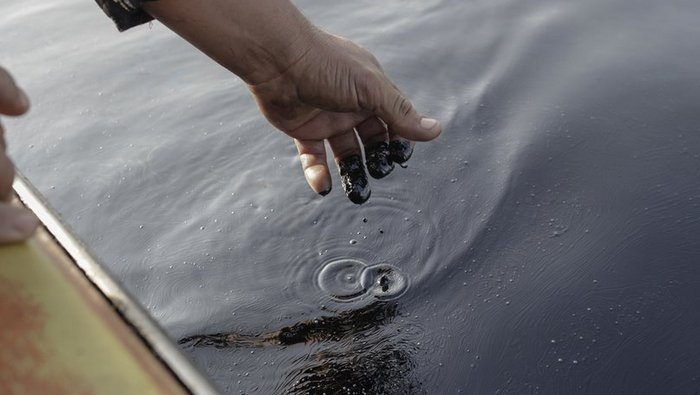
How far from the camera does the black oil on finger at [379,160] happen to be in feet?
8.45

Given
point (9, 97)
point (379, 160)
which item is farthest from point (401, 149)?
point (9, 97)

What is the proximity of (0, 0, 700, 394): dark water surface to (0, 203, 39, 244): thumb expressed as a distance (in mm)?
1103

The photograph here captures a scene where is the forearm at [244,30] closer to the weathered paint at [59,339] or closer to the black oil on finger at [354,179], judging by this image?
the black oil on finger at [354,179]

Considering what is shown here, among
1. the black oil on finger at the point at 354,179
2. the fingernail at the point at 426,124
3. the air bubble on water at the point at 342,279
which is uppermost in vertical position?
the fingernail at the point at 426,124

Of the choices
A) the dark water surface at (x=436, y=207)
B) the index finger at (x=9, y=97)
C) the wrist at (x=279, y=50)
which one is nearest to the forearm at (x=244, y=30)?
the wrist at (x=279, y=50)

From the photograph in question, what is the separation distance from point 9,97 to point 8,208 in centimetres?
19

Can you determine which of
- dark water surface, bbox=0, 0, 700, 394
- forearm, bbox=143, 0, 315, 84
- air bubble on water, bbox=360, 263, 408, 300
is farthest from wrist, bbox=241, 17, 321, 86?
air bubble on water, bbox=360, 263, 408, 300

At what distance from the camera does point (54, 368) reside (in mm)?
994

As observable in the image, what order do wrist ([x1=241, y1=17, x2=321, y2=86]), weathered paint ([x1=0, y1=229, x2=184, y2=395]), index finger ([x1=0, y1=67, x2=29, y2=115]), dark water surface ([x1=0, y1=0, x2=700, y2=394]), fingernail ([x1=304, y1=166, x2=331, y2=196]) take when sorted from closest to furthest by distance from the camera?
1. weathered paint ([x1=0, y1=229, x2=184, y2=395])
2. index finger ([x1=0, y1=67, x2=29, y2=115])
3. dark water surface ([x1=0, y1=0, x2=700, y2=394])
4. wrist ([x1=241, y1=17, x2=321, y2=86])
5. fingernail ([x1=304, y1=166, x2=331, y2=196])

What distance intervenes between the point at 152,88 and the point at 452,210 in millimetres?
1880

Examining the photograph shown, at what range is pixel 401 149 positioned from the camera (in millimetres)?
2553

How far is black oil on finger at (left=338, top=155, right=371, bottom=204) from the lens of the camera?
2.58 m

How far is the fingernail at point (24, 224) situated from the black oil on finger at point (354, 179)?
1577 millimetres

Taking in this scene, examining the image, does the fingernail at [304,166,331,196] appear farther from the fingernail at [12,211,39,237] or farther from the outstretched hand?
the fingernail at [12,211,39,237]
